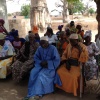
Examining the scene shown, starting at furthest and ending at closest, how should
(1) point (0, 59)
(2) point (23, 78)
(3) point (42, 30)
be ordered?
1. (3) point (42, 30)
2. (1) point (0, 59)
3. (2) point (23, 78)

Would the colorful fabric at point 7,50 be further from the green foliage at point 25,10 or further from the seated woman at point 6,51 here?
the green foliage at point 25,10

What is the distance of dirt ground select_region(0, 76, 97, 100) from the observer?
4.76 meters

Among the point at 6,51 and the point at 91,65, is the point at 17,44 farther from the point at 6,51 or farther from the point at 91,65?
the point at 91,65

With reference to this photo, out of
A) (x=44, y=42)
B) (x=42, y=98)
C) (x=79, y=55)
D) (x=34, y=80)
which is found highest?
(x=44, y=42)

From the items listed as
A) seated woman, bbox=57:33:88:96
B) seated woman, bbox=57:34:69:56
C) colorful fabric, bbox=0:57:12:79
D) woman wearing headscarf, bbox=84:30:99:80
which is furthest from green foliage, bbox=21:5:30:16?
seated woman, bbox=57:33:88:96

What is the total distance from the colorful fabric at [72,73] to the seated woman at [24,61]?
1.01 m

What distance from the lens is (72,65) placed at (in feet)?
16.0

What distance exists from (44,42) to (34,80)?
37.3 inches

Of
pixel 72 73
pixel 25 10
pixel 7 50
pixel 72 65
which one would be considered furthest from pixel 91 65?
pixel 25 10

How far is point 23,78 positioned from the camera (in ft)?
18.4

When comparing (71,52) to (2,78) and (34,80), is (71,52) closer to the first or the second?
(34,80)

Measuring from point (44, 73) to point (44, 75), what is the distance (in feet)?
0.21

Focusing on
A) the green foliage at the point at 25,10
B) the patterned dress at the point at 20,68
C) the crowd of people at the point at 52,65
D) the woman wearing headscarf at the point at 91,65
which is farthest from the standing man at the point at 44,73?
the green foliage at the point at 25,10

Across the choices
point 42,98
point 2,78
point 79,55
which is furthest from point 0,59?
point 79,55
